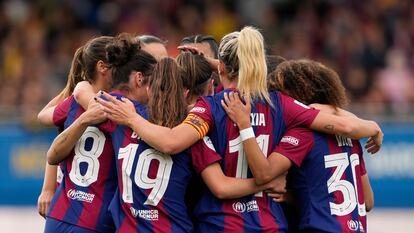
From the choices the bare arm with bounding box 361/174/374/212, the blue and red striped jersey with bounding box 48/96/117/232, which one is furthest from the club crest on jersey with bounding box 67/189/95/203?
the bare arm with bounding box 361/174/374/212

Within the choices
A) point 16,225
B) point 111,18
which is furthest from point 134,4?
point 16,225

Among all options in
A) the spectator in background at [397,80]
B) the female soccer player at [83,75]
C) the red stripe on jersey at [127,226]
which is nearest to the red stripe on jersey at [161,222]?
the red stripe on jersey at [127,226]

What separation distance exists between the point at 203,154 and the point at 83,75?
124cm

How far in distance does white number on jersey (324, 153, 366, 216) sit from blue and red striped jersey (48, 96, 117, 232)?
135 centimetres

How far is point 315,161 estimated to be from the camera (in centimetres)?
614

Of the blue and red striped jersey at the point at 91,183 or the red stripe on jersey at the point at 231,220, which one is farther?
the blue and red striped jersey at the point at 91,183

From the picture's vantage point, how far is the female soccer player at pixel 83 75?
6560mm

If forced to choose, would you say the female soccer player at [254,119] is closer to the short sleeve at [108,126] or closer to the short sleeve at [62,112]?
the short sleeve at [108,126]

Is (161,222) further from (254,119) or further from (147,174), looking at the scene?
(254,119)

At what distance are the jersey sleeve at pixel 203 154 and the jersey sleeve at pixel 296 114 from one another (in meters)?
0.49

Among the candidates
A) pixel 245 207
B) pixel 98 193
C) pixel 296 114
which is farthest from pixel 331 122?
pixel 98 193

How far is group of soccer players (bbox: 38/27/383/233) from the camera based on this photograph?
5922mm

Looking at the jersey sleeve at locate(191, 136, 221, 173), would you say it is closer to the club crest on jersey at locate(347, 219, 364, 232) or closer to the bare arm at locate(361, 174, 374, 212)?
the club crest on jersey at locate(347, 219, 364, 232)

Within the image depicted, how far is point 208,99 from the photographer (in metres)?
6.02
